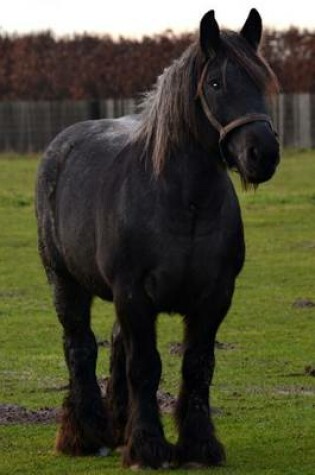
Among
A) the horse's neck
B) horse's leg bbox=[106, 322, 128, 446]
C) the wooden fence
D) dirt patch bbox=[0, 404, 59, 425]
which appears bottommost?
the wooden fence

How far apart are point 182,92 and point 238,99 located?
1.52 feet

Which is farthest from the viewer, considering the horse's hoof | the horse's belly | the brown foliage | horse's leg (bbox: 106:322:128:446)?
the brown foliage

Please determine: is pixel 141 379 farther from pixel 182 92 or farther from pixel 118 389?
pixel 182 92

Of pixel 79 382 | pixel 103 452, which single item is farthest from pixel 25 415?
pixel 103 452

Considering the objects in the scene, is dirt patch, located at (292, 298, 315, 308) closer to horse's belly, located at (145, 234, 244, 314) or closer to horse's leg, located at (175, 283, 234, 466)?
horse's leg, located at (175, 283, 234, 466)

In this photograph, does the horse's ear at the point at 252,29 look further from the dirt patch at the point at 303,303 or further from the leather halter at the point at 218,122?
the dirt patch at the point at 303,303

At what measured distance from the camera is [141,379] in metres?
9.65

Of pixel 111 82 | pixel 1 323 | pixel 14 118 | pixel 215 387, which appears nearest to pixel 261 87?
pixel 215 387

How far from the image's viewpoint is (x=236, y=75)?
360 inches

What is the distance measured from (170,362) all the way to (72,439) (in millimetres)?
4256

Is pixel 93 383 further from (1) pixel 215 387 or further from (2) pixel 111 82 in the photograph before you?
(2) pixel 111 82

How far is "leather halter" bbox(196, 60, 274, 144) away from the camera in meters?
8.96

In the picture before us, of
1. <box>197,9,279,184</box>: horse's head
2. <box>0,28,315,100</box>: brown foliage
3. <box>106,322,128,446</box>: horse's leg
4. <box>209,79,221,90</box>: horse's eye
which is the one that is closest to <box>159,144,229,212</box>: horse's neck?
<box>197,9,279,184</box>: horse's head

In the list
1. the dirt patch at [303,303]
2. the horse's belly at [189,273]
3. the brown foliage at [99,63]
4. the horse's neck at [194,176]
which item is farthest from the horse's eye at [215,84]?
the brown foliage at [99,63]
